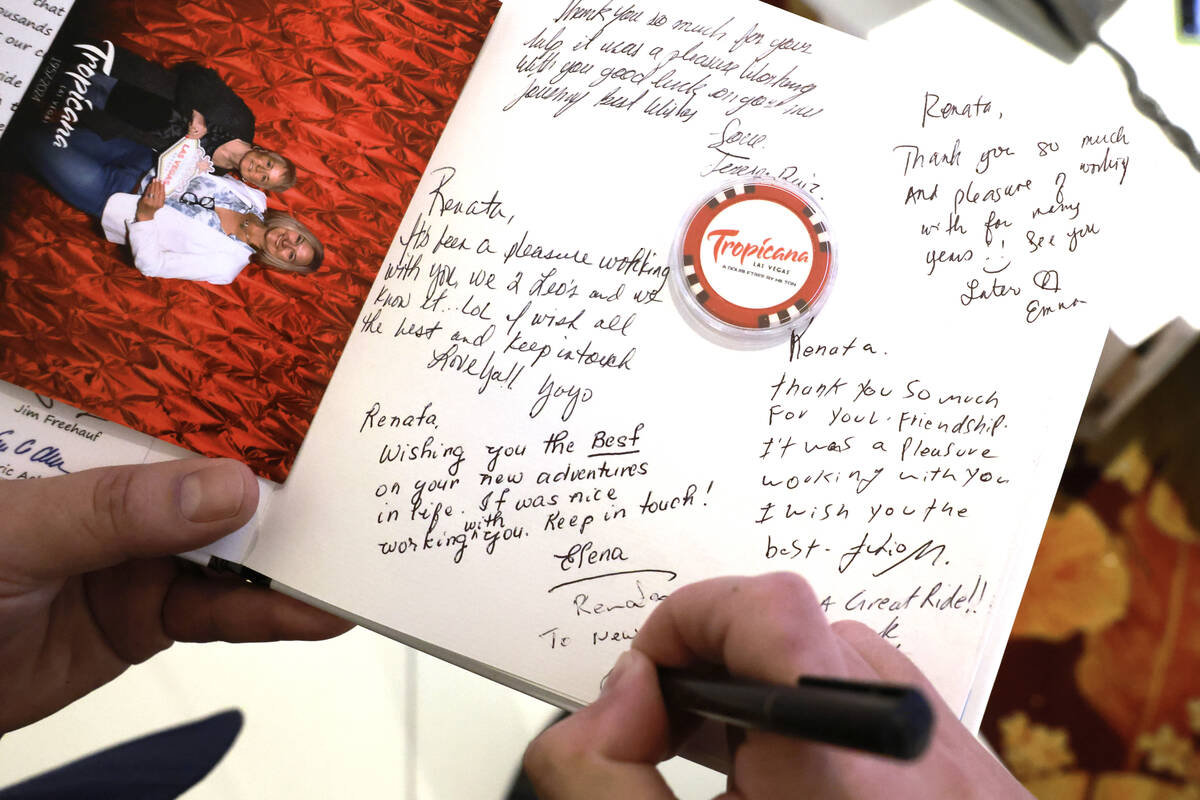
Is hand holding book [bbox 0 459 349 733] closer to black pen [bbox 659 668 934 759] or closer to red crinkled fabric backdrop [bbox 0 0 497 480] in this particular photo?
red crinkled fabric backdrop [bbox 0 0 497 480]

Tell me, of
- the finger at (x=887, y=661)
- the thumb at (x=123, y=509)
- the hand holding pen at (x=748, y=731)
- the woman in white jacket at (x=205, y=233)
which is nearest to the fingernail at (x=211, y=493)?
the thumb at (x=123, y=509)

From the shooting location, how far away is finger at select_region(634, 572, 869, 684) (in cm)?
37

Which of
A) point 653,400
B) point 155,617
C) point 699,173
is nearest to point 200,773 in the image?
point 155,617

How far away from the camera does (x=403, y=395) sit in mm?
584

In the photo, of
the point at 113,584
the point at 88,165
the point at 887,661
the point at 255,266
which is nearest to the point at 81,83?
the point at 88,165

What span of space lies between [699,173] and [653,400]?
0.59ft

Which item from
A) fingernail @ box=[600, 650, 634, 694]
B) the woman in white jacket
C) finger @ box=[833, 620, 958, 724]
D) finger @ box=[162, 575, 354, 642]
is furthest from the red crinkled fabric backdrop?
finger @ box=[833, 620, 958, 724]

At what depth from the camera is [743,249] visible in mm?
577

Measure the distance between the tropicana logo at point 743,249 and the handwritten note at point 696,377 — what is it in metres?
0.04

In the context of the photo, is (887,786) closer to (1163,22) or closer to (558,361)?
(558,361)

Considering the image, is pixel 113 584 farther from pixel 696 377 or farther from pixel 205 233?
pixel 696 377

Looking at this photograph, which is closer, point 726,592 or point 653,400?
point 726,592

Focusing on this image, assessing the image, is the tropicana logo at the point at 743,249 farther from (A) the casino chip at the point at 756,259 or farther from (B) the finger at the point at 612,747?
(B) the finger at the point at 612,747

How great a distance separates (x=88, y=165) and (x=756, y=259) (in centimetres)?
50
